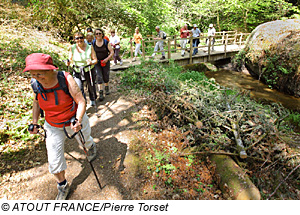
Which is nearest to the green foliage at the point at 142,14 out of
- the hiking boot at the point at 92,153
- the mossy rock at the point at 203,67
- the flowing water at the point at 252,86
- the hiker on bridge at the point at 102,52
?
the mossy rock at the point at 203,67

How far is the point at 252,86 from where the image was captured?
423 inches

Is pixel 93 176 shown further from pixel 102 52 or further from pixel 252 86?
pixel 252 86

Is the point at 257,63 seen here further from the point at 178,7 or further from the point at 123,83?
the point at 178,7

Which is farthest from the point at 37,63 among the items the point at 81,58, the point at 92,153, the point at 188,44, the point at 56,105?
the point at 188,44

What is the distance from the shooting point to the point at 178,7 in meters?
19.6

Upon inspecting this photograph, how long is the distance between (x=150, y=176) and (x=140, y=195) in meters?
0.43

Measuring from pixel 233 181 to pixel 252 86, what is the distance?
939cm

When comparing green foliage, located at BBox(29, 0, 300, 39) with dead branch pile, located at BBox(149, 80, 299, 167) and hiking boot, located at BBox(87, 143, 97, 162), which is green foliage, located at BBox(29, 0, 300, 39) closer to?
dead branch pile, located at BBox(149, 80, 299, 167)

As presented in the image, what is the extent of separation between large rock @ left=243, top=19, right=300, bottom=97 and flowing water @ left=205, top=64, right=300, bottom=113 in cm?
46

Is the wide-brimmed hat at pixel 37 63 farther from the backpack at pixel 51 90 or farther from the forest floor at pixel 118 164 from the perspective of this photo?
the forest floor at pixel 118 164

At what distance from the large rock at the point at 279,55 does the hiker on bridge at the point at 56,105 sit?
10625 mm

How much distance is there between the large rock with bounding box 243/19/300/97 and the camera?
8961 mm

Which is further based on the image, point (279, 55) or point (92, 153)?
point (279, 55)
